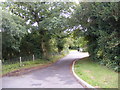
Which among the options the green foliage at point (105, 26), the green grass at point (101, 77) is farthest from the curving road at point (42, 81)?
the green foliage at point (105, 26)

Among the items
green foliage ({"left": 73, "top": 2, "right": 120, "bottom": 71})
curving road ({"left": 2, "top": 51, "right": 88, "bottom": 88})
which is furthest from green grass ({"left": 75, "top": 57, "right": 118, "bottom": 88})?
green foliage ({"left": 73, "top": 2, "right": 120, "bottom": 71})

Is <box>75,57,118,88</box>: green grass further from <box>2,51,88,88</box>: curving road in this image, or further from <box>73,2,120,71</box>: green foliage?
<box>73,2,120,71</box>: green foliage

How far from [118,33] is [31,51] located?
12.5 m

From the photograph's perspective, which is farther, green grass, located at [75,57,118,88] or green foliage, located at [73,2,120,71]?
green foliage, located at [73,2,120,71]

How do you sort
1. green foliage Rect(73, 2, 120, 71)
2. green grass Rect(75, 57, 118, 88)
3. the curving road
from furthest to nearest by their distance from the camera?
1. green foliage Rect(73, 2, 120, 71)
2. the curving road
3. green grass Rect(75, 57, 118, 88)

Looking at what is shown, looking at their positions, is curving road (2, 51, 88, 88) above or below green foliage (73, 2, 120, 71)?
below

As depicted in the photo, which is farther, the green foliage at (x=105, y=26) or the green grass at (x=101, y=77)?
the green foliage at (x=105, y=26)

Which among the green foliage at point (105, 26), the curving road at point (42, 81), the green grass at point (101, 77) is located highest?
the green foliage at point (105, 26)

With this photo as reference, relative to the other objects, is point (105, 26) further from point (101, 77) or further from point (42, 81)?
point (42, 81)

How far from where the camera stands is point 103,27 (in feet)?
37.6

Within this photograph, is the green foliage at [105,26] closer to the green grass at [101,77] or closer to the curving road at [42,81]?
the green grass at [101,77]

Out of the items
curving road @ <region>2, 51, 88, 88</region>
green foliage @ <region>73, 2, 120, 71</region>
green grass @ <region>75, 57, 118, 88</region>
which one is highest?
green foliage @ <region>73, 2, 120, 71</region>

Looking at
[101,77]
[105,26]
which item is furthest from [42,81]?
[105,26]

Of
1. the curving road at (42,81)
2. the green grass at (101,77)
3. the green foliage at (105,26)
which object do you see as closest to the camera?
the green grass at (101,77)
